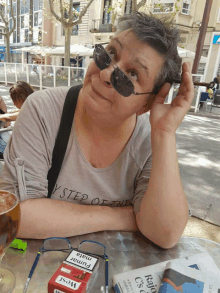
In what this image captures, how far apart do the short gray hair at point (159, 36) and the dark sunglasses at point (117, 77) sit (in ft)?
0.50

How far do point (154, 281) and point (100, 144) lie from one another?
722 millimetres

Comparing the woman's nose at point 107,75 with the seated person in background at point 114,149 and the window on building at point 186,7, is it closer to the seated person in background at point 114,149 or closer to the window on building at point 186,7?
the seated person in background at point 114,149

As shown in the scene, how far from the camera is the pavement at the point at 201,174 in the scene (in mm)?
2474

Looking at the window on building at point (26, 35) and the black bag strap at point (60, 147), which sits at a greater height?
the window on building at point (26, 35)

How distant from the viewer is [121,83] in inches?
42.6

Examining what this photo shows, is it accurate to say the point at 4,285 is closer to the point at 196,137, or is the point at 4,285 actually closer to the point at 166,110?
the point at 166,110

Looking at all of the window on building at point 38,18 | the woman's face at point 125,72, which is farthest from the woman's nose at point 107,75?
the window on building at point 38,18

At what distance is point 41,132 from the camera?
1122 mm


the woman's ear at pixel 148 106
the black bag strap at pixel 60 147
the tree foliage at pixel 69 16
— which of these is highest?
the tree foliage at pixel 69 16

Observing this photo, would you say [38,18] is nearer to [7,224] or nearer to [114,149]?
[114,149]

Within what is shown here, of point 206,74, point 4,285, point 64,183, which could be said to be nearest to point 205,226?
point 64,183

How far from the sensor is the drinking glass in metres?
0.61

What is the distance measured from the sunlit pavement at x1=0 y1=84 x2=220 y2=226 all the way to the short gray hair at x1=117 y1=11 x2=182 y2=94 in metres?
1.97

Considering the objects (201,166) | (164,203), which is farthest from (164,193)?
(201,166)
